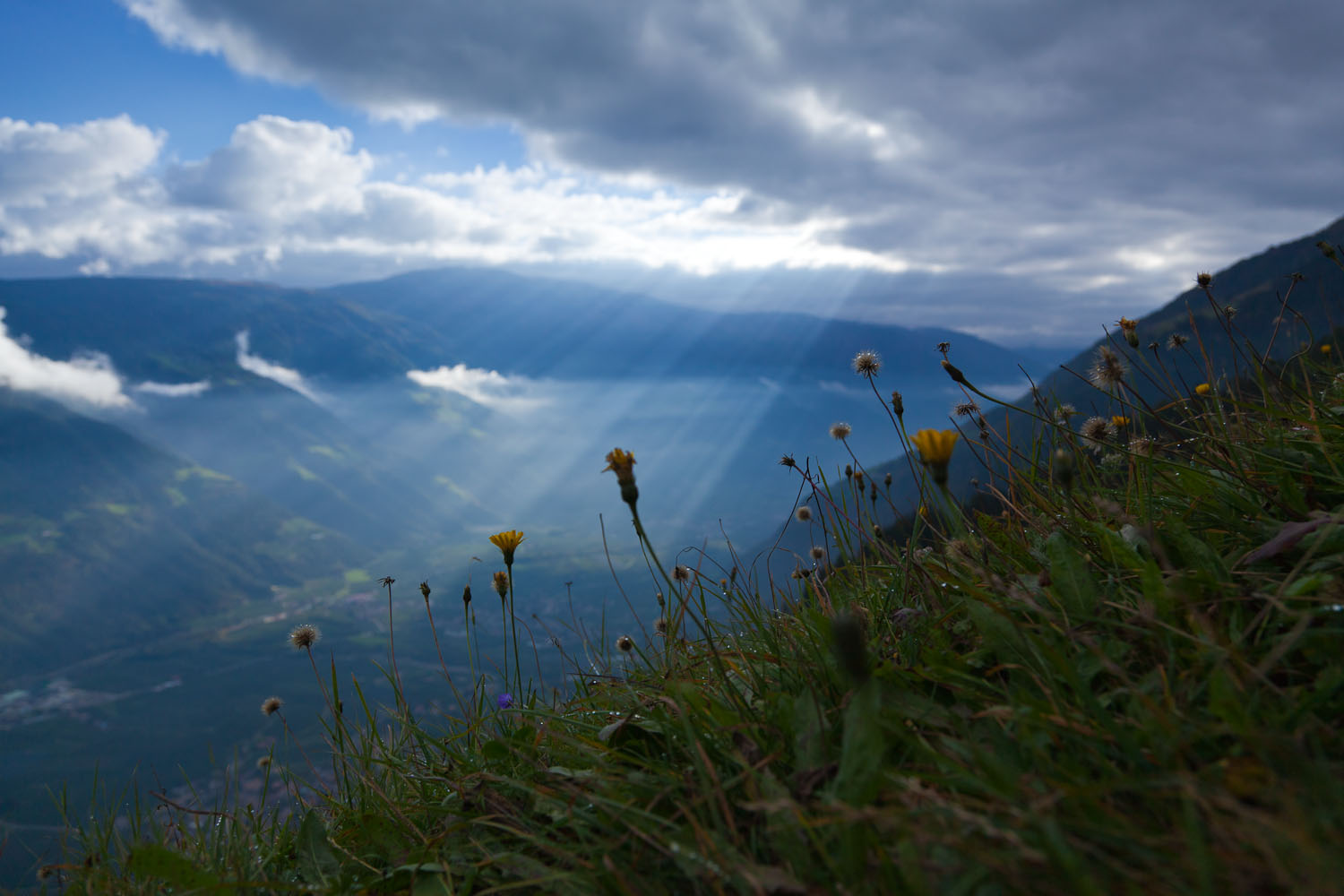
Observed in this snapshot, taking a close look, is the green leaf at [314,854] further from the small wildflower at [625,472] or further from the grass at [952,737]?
the small wildflower at [625,472]

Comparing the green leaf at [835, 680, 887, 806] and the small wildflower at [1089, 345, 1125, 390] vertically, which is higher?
the small wildflower at [1089, 345, 1125, 390]

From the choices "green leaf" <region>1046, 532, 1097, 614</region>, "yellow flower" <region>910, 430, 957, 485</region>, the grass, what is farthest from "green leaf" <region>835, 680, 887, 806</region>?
"green leaf" <region>1046, 532, 1097, 614</region>

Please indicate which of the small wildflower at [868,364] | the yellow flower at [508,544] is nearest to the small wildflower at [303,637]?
the yellow flower at [508,544]

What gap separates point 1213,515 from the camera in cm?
274

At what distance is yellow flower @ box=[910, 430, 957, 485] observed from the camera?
6.75ft

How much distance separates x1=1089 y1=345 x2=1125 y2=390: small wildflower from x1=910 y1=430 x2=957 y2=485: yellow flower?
139 centimetres

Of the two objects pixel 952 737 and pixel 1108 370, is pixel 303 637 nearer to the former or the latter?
pixel 952 737

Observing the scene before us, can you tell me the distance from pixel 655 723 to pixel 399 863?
1.11 meters

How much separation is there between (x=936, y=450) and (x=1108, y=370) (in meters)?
1.59

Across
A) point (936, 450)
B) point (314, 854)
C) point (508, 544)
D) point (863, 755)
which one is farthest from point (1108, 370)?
point (314, 854)

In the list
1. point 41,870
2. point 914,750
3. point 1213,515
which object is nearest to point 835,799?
point 914,750

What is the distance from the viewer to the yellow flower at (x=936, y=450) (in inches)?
81.0

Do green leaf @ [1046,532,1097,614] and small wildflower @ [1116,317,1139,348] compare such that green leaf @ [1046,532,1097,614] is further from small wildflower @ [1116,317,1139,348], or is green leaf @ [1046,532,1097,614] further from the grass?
small wildflower @ [1116,317,1139,348]

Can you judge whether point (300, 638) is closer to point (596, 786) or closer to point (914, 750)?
point (596, 786)
